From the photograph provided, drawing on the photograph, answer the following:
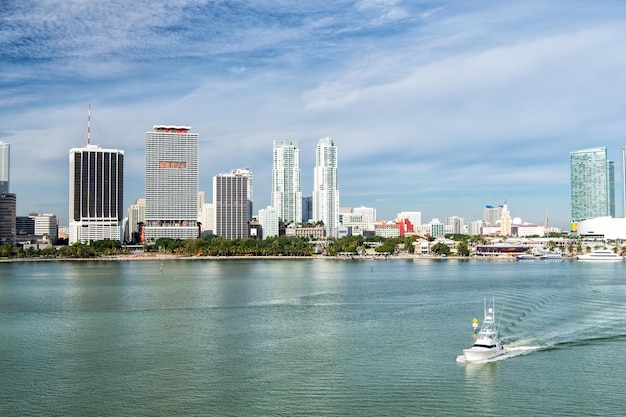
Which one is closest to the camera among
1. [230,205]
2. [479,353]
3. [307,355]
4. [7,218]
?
[479,353]

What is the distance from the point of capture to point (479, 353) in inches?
619

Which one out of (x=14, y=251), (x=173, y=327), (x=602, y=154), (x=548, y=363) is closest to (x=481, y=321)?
(x=548, y=363)

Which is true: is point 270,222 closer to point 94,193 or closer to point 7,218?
point 94,193

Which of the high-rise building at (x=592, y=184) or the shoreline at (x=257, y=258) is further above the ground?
the high-rise building at (x=592, y=184)

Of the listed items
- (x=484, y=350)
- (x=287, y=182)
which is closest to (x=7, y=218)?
(x=287, y=182)

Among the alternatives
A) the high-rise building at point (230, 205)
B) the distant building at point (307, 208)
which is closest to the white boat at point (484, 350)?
the high-rise building at point (230, 205)

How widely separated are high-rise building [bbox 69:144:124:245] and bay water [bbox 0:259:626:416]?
7283 cm

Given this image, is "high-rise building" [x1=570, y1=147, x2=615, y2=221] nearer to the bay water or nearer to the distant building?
the distant building

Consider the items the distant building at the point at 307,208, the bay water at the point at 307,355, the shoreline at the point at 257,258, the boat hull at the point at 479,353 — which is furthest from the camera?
the distant building at the point at 307,208

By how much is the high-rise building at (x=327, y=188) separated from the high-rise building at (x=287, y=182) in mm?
6421

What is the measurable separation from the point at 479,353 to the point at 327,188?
113 m

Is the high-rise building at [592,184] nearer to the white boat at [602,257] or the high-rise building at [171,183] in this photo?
the white boat at [602,257]

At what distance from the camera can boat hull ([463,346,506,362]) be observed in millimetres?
15641

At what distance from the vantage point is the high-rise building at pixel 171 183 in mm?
103188
